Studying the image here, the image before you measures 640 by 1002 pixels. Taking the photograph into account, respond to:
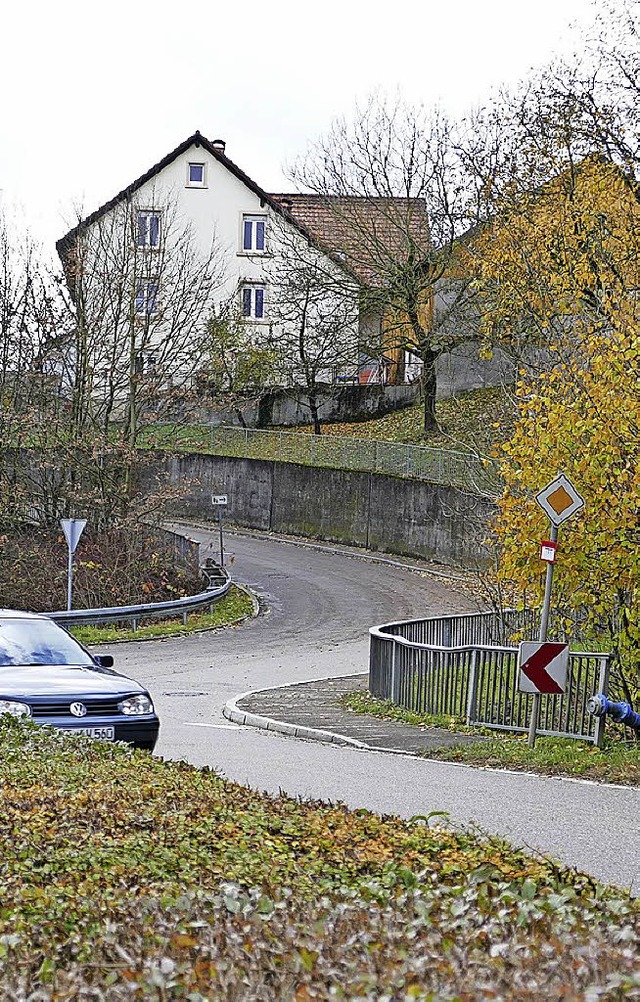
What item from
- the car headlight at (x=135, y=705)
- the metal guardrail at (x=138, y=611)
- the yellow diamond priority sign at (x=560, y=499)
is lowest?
the metal guardrail at (x=138, y=611)

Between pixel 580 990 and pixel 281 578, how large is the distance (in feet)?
120

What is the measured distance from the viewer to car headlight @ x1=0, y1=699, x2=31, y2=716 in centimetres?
1118

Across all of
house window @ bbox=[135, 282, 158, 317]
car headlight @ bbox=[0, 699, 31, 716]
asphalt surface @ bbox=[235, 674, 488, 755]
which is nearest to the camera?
car headlight @ bbox=[0, 699, 31, 716]

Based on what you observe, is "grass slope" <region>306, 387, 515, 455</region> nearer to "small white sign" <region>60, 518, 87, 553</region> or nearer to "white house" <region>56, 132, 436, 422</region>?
"white house" <region>56, 132, 436, 422</region>

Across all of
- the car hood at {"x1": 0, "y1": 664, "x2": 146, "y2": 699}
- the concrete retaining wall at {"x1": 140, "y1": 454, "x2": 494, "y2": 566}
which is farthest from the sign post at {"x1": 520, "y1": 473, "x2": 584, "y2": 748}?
the concrete retaining wall at {"x1": 140, "y1": 454, "x2": 494, "y2": 566}

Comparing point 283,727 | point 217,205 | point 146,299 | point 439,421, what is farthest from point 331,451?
point 283,727

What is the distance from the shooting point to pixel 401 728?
17188 mm

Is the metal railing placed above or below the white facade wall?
below

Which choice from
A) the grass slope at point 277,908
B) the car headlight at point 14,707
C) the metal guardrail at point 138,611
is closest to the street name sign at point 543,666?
the car headlight at point 14,707

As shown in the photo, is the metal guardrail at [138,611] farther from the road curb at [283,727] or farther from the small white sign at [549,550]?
the small white sign at [549,550]

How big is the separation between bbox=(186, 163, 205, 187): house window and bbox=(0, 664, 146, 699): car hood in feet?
182

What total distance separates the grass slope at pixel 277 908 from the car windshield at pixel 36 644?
17.8ft

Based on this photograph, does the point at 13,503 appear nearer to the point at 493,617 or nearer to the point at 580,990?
the point at 493,617

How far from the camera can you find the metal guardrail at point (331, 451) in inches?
1678
